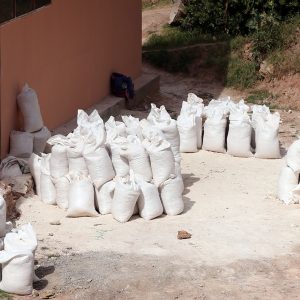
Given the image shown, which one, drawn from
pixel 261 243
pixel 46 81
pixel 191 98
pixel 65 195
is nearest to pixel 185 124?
pixel 191 98

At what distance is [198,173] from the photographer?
1124 cm

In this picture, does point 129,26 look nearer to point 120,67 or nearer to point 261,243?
point 120,67

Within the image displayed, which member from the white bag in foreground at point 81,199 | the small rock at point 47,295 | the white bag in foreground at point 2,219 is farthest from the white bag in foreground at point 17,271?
the white bag in foreground at point 81,199

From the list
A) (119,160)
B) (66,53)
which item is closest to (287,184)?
(119,160)

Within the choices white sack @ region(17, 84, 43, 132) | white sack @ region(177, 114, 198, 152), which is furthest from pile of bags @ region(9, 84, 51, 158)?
white sack @ region(177, 114, 198, 152)

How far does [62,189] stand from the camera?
9672 mm

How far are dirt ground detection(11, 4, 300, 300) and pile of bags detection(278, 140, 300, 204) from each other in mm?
108

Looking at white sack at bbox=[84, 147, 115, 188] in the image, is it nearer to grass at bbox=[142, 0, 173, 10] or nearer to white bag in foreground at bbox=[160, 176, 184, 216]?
white bag in foreground at bbox=[160, 176, 184, 216]

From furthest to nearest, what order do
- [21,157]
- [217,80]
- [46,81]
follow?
1. [217,80]
2. [46,81]
3. [21,157]

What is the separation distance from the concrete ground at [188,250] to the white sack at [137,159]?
47cm

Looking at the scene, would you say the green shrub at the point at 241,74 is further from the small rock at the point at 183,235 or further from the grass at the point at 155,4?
the small rock at the point at 183,235

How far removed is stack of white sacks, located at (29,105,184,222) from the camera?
30.8 ft

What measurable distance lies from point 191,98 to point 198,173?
172 centimetres

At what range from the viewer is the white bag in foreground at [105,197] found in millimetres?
9484
